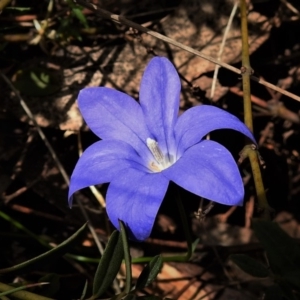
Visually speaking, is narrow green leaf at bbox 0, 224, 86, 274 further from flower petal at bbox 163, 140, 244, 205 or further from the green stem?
flower petal at bbox 163, 140, 244, 205

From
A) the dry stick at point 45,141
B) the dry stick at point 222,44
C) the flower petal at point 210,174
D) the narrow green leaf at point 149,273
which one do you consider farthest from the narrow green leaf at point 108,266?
the dry stick at point 222,44

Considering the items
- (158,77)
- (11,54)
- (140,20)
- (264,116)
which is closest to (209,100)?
(264,116)

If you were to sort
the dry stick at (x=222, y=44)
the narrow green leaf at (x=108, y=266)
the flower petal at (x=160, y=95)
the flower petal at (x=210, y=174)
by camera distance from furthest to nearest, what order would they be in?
the dry stick at (x=222, y=44) → the flower petal at (x=160, y=95) → the narrow green leaf at (x=108, y=266) → the flower petal at (x=210, y=174)

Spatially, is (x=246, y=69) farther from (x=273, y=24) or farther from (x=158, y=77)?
(x=273, y=24)

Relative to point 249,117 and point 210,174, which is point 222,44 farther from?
point 210,174

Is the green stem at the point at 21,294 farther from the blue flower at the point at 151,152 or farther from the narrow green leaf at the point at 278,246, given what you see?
the narrow green leaf at the point at 278,246

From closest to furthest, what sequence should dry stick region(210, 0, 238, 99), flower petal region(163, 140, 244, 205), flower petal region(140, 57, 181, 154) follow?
flower petal region(163, 140, 244, 205)
flower petal region(140, 57, 181, 154)
dry stick region(210, 0, 238, 99)

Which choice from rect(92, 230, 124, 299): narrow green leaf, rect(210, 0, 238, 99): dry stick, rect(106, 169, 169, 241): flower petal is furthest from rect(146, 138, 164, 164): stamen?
rect(210, 0, 238, 99): dry stick

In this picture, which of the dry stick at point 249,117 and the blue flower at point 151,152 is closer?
the blue flower at point 151,152

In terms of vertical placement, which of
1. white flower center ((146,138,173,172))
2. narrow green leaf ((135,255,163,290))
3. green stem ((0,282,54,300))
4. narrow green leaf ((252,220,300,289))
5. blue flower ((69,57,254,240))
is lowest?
green stem ((0,282,54,300))

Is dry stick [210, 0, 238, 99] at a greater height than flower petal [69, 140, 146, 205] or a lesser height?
greater
